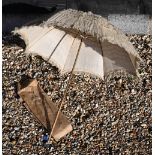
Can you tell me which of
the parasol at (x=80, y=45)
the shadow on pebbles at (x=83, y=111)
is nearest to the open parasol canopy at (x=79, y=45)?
the parasol at (x=80, y=45)

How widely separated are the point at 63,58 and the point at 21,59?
98cm

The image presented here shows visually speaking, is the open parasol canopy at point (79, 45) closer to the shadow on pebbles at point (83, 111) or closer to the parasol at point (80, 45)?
the parasol at point (80, 45)

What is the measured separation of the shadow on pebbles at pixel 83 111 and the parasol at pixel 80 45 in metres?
0.75

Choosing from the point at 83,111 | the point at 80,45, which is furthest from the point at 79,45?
the point at 83,111

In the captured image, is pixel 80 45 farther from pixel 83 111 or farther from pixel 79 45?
pixel 83 111

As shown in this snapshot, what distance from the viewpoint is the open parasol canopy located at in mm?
4766

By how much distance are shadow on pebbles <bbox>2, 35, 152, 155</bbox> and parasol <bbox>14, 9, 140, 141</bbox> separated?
0.75 m

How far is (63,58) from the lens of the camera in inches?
221

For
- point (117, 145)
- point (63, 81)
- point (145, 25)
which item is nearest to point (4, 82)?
point (63, 81)

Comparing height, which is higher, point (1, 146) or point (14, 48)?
point (14, 48)

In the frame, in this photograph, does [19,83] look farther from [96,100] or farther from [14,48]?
[96,100]

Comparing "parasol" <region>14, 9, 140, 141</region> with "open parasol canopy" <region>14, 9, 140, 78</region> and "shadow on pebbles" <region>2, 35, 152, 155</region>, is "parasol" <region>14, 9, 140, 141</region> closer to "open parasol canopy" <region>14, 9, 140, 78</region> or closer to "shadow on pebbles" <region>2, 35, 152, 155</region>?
"open parasol canopy" <region>14, 9, 140, 78</region>

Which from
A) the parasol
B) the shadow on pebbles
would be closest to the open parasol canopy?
the parasol

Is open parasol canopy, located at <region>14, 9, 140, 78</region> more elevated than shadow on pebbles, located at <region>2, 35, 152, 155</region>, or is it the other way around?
open parasol canopy, located at <region>14, 9, 140, 78</region>
